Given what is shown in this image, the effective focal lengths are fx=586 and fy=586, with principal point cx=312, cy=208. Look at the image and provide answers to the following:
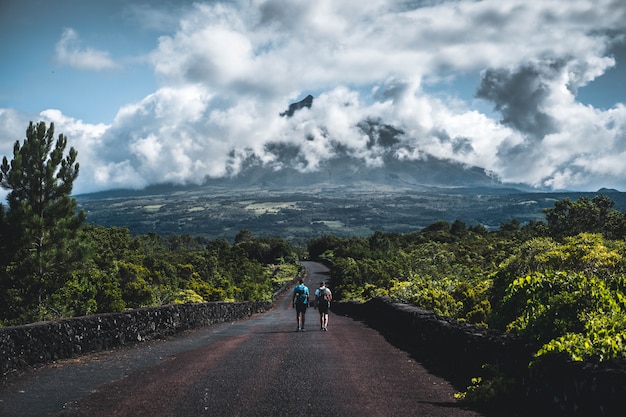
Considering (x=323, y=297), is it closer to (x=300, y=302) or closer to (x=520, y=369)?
(x=300, y=302)

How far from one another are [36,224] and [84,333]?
900 inches

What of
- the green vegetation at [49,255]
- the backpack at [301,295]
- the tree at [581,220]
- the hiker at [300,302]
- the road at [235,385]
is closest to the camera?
the road at [235,385]

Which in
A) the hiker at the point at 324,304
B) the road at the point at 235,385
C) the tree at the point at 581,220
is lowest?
the hiker at the point at 324,304

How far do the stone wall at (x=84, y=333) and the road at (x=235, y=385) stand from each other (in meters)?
0.40

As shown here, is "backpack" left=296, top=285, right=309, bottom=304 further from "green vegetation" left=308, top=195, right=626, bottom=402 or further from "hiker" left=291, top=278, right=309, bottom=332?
"green vegetation" left=308, top=195, right=626, bottom=402

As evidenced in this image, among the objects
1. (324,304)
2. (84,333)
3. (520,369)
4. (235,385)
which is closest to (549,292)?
(520,369)

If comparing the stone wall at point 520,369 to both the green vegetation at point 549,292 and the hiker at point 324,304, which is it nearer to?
the green vegetation at point 549,292

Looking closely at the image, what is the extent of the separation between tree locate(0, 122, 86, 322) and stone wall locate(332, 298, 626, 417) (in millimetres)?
24044

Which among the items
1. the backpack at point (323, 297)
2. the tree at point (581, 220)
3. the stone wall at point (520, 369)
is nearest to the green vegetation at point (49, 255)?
the backpack at point (323, 297)

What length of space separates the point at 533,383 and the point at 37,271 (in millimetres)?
31402

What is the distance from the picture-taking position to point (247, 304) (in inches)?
1476

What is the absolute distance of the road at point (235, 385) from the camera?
8.26 meters

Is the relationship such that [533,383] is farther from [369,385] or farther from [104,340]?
[104,340]

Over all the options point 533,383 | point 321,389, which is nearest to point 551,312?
point 533,383
